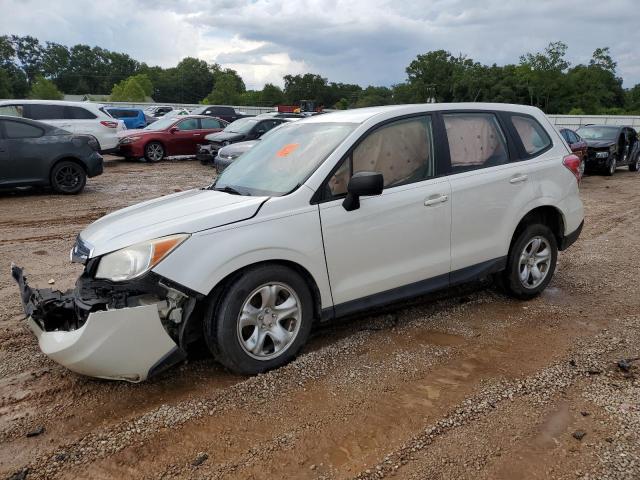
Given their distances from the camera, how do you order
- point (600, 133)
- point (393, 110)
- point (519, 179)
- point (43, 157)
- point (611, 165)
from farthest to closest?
point (600, 133) < point (611, 165) < point (43, 157) < point (519, 179) < point (393, 110)

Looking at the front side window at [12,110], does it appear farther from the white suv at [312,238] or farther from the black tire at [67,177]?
the white suv at [312,238]

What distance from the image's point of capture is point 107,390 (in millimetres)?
3498

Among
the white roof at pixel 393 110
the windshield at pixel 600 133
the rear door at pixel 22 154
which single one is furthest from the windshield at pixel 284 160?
the windshield at pixel 600 133

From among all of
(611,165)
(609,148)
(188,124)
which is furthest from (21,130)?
(611,165)

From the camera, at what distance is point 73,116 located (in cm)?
1473

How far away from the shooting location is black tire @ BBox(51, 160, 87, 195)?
10.7 meters

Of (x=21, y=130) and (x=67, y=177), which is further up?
(x=21, y=130)

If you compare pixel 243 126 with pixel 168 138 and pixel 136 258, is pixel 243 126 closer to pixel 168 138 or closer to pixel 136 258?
pixel 168 138

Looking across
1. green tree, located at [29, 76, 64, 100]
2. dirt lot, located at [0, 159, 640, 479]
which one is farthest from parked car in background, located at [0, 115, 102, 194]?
green tree, located at [29, 76, 64, 100]

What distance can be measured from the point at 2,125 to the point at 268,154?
7.83 metres

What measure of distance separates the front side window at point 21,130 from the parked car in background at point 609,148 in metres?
14.9

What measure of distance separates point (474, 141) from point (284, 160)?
5.54ft

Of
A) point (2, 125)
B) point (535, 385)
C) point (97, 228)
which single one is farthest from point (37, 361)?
point (2, 125)

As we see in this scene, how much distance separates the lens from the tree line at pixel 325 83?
63125mm
